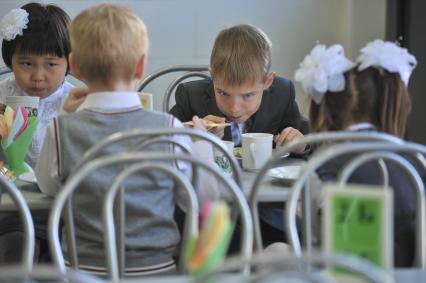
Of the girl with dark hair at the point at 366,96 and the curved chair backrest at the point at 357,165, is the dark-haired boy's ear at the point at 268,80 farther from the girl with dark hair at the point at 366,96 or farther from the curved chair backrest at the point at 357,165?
the curved chair backrest at the point at 357,165

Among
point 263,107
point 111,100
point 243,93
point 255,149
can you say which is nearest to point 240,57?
point 243,93

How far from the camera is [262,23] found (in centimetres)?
363

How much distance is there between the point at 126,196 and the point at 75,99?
0.42m

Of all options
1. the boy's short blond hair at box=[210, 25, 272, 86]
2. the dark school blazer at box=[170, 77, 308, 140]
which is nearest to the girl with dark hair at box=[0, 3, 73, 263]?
the dark school blazer at box=[170, 77, 308, 140]

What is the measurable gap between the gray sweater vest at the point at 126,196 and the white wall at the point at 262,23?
1.98 m

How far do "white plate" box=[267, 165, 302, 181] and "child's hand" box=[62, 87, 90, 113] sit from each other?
1.74 feet

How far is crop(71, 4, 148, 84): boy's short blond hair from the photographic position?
5.14 feet

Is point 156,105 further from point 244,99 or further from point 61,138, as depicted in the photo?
point 61,138

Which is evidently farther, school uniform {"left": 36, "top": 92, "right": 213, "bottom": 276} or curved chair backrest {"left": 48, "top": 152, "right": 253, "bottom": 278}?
school uniform {"left": 36, "top": 92, "right": 213, "bottom": 276}

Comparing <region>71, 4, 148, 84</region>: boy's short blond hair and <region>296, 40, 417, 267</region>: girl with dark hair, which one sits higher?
<region>71, 4, 148, 84</region>: boy's short blond hair

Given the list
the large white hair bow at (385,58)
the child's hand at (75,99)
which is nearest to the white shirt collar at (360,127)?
the large white hair bow at (385,58)

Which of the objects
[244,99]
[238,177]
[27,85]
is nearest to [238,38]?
[244,99]

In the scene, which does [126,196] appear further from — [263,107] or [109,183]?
[263,107]

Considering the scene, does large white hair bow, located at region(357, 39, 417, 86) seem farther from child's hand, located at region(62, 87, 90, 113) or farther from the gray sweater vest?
child's hand, located at region(62, 87, 90, 113)
